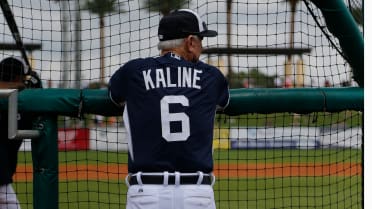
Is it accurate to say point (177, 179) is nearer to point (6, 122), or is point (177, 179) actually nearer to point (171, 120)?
point (171, 120)

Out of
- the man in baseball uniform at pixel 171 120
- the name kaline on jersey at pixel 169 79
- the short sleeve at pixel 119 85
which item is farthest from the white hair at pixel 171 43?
the short sleeve at pixel 119 85

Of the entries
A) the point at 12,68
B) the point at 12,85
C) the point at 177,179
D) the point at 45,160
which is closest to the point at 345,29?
the point at 177,179

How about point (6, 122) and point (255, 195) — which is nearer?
point (6, 122)

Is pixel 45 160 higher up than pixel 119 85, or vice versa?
pixel 119 85

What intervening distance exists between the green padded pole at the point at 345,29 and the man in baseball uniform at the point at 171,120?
957 mm

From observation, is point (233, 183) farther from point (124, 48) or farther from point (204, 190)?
point (204, 190)

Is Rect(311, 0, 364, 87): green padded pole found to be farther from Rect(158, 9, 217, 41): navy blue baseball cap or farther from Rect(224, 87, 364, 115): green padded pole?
Rect(158, 9, 217, 41): navy blue baseball cap

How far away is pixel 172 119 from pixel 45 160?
45.0 inches

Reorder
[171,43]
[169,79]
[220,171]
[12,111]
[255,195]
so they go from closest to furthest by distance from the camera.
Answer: [169,79]
[171,43]
[12,111]
[255,195]
[220,171]

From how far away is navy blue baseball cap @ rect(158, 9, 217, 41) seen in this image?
11.8ft

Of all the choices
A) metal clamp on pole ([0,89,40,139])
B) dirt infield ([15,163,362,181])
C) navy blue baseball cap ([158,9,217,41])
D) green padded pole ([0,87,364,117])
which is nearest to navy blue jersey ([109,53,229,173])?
navy blue baseball cap ([158,9,217,41])

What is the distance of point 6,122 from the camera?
16.3 ft

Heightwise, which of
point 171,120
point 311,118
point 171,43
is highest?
point 171,43

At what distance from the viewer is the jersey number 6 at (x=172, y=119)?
3463 mm
